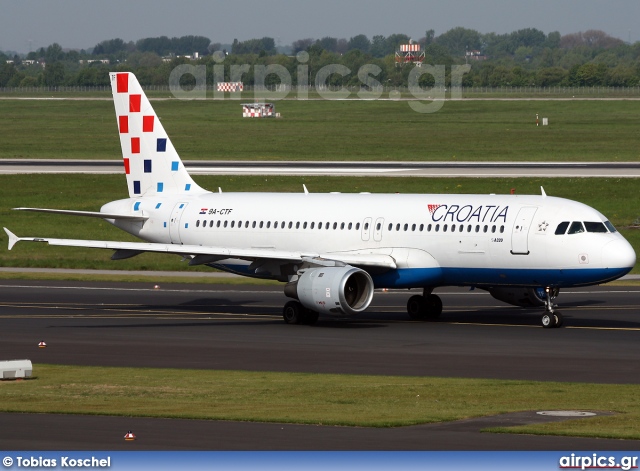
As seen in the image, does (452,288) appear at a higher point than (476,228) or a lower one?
lower

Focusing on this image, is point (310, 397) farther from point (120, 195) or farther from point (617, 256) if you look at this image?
point (120, 195)

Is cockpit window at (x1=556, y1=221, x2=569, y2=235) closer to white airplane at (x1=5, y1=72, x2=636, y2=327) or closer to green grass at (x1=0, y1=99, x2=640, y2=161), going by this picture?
white airplane at (x1=5, y1=72, x2=636, y2=327)

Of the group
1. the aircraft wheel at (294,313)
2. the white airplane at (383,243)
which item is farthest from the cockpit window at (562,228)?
the aircraft wheel at (294,313)

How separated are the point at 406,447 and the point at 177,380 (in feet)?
35.5

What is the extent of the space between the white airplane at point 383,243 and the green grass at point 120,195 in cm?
1520

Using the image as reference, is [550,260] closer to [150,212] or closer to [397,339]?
[397,339]

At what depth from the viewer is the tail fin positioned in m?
51.2

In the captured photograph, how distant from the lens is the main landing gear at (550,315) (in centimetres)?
4216

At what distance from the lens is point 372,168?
98625mm

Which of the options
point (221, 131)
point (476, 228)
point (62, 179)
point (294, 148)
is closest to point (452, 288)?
point (476, 228)

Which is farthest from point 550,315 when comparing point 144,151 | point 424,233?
point 144,151

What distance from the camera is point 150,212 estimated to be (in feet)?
164

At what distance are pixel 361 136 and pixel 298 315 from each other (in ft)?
333

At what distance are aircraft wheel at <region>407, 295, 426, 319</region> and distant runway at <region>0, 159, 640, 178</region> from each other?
43.1 meters
